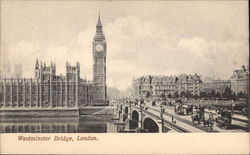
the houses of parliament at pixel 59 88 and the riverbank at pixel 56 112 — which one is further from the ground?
the houses of parliament at pixel 59 88

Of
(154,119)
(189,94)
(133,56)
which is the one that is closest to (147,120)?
(154,119)

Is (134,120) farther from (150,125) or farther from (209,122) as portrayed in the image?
(209,122)

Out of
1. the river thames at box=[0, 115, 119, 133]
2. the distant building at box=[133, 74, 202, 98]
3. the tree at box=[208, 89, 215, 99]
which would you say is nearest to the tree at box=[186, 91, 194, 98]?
the distant building at box=[133, 74, 202, 98]

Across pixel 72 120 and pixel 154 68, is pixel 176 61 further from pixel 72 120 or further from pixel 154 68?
pixel 72 120

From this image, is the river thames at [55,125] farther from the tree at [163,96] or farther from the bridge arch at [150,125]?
the tree at [163,96]

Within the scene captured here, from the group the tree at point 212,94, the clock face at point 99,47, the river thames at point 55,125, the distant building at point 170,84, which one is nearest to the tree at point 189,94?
the distant building at point 170,84

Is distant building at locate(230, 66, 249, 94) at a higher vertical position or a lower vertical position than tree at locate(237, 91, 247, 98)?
higher

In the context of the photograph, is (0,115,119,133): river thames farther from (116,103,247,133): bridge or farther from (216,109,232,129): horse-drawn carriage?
(216,109,232,129): horse-drawn carriage

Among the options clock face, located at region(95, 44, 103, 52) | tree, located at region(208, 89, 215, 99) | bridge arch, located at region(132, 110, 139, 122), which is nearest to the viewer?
clock face, located at region(95, 44, 103, 52)
